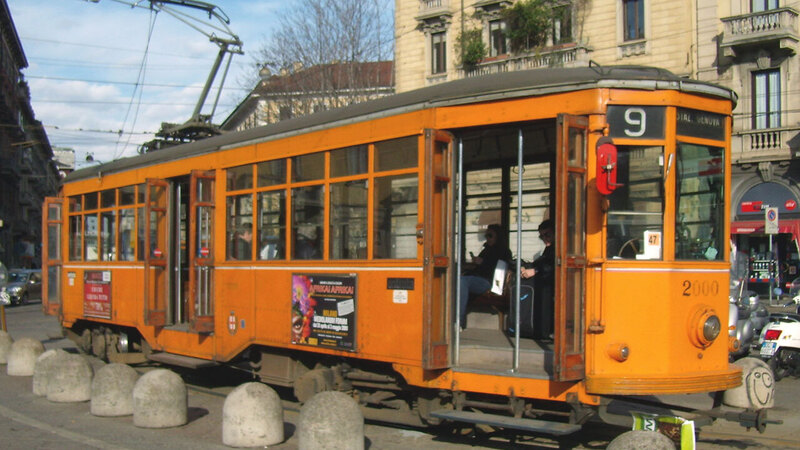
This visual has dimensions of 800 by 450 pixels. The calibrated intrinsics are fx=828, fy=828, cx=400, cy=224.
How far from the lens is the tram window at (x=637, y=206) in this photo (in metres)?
6.70

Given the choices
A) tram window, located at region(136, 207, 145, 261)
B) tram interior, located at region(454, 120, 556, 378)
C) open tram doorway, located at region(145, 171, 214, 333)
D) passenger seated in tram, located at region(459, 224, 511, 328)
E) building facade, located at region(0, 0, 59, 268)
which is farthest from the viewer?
building facade, located at region(0, 0, 59, 268)

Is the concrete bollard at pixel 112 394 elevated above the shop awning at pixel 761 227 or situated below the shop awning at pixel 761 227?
below

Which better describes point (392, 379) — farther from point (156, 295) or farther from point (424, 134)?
point (156, 295)

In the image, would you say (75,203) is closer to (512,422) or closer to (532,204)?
(532,204)

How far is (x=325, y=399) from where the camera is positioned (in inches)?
273

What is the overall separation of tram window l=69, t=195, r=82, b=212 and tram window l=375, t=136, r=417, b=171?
8.13 meters

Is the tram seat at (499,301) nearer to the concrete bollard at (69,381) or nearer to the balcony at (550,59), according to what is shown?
the concrete bollard at (69,381)

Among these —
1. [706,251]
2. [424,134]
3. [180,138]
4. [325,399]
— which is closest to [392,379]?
[325,399]

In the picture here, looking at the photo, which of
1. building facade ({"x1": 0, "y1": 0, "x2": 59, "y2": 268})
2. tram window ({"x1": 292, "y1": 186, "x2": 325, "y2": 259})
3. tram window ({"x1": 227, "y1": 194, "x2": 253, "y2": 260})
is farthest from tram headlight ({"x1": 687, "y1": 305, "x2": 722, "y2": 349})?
building facade ({"x1": 0, "y1": 0, "x2": 59, "y2": 268})

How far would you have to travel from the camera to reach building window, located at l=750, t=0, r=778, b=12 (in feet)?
87.3

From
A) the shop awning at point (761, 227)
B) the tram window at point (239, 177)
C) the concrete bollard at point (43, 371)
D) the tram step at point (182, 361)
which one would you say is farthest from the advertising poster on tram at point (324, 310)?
the shop awning at point (761, 227)

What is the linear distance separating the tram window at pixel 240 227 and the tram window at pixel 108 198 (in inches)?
143

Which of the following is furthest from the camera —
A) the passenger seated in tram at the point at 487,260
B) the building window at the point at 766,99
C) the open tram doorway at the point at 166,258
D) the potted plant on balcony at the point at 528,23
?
the potted plant on balcony at the point at 528,23

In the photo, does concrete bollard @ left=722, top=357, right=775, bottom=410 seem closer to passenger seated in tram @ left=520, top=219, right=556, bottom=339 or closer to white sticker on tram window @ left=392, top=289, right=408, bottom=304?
passenger seated in tram @ left=520, top=219, right=556, bottom=339
